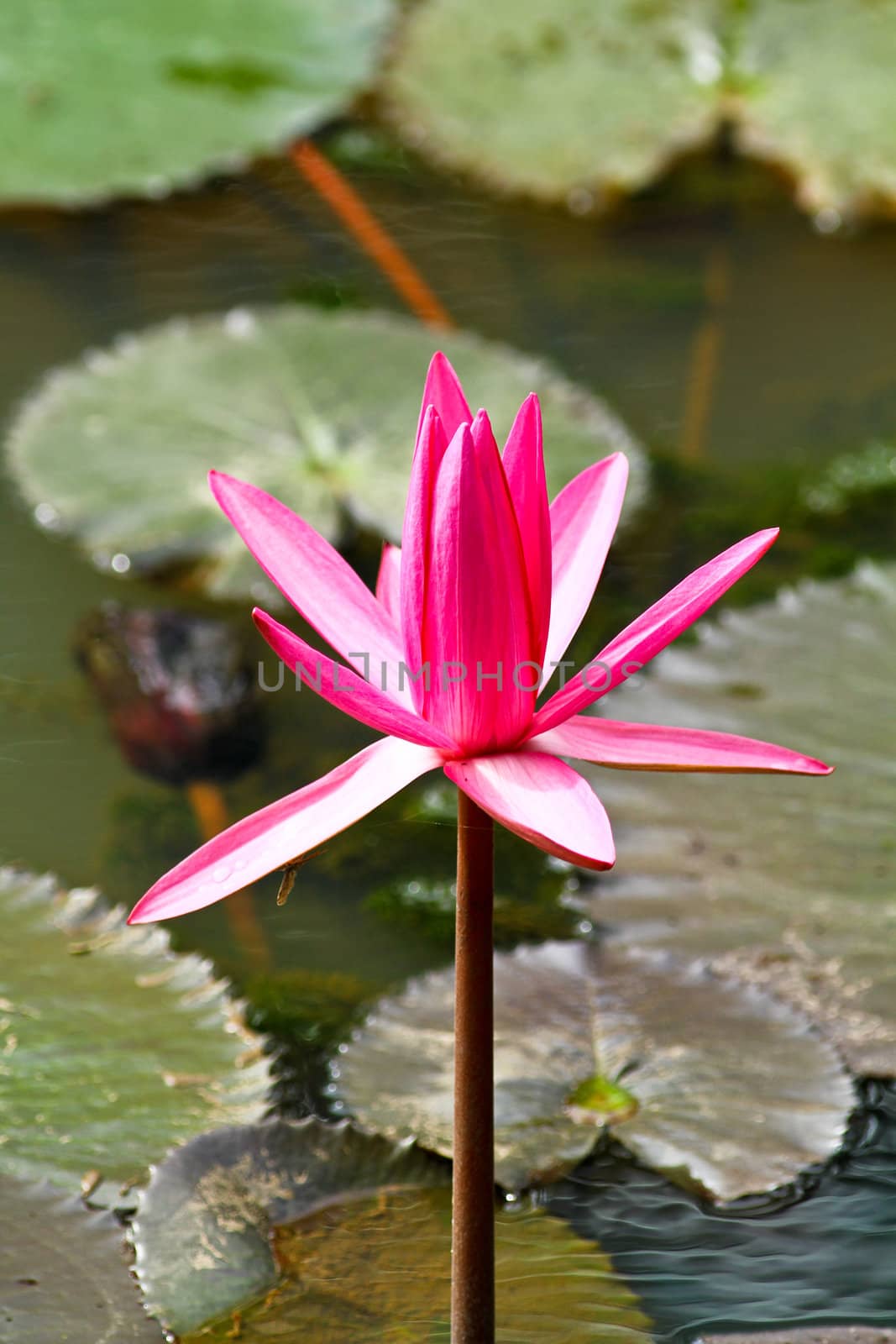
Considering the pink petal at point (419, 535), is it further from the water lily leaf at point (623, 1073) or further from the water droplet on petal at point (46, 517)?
the water droplet on petal at point (46, 517)

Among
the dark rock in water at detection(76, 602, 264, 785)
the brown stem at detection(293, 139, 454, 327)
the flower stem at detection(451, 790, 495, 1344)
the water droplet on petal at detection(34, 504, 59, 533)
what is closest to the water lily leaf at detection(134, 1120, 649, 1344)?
the flower stem at detection(451, 790, 495, 1344)

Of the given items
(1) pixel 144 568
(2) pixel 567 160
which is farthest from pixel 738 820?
(2) pixel 567 160

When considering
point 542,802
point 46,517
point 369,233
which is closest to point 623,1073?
point 542,802

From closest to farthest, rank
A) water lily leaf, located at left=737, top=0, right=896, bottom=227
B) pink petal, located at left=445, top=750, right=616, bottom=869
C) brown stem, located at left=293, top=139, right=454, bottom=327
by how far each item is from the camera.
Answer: pink petal, located at left=445, top=750, right=616, bottom=869 → brown stem, located at left=293, top=139, right=454, bottom=327 → water lily leaf, located at left=737, top=0, right=896, bottom=227

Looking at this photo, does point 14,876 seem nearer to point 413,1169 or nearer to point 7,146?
point 413,1169

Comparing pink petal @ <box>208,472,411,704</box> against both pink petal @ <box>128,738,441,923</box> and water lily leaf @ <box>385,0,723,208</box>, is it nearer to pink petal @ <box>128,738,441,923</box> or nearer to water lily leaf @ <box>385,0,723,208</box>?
pink petal @ <box>128,738,441,923</box>

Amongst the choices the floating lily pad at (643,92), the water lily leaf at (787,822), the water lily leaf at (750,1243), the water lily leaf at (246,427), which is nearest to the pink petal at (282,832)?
the water lily leaf at (750,1243)
